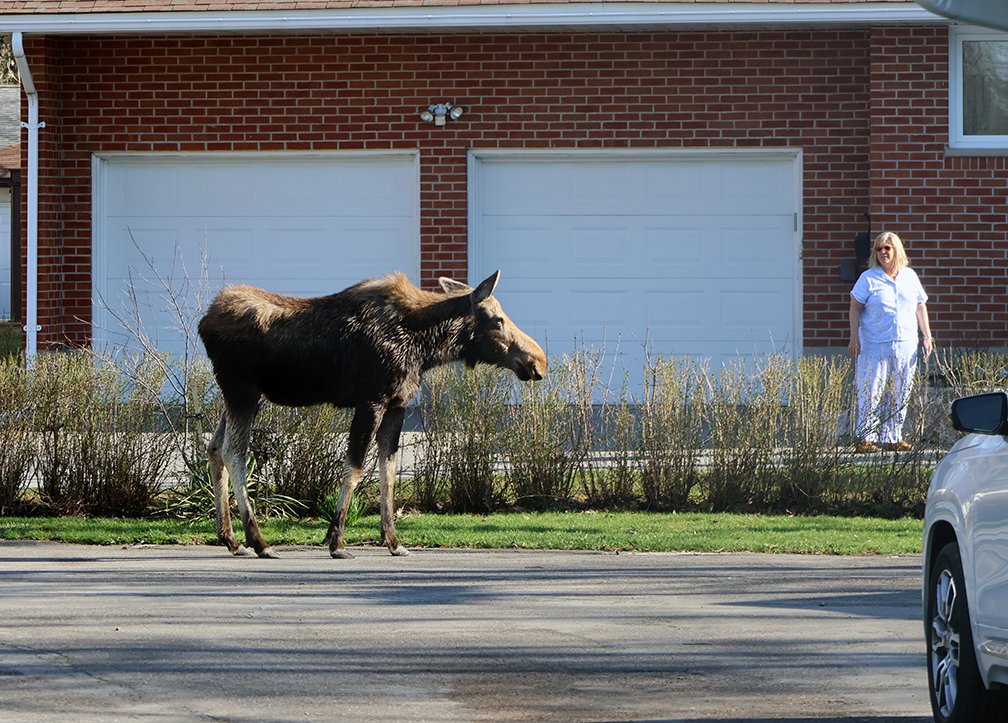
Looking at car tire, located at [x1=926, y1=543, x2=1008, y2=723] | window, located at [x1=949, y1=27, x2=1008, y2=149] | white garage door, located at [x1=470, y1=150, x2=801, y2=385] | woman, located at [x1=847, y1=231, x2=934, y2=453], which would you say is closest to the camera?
car tire, located at [x1=926, y1=543, x2=1008, y2=723]

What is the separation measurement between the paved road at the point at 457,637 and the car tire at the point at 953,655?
1.12 feet

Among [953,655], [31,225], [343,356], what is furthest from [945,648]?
[31,225]

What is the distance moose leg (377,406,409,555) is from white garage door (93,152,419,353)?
7675mm

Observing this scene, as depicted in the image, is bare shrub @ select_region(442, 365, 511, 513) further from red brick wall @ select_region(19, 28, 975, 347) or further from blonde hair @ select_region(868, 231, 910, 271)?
red brick wall @ select_region(19, 28, 975, 347)

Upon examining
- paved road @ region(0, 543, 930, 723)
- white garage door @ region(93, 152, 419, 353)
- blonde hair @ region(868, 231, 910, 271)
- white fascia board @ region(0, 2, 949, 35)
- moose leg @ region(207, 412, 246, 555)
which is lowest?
paved road @ region(0, 543, 930, 723)

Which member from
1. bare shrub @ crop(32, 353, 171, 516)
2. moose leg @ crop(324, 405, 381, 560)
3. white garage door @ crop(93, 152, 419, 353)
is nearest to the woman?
white garage door @ crop(93, 152, 419, 353)

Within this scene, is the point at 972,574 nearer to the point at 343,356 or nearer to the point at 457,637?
the point at 457,637

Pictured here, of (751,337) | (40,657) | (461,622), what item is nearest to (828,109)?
(751,337)

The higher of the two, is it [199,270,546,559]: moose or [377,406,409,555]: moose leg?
[199,270,546,559]: moose

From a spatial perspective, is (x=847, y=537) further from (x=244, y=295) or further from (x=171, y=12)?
(x=171, y=12)

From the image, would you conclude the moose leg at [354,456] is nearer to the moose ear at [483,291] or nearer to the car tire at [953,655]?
the moose ear at [483,291]

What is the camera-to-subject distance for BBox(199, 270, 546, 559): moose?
383 inches

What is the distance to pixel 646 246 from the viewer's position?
1752 cm

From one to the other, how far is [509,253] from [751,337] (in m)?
2.71
